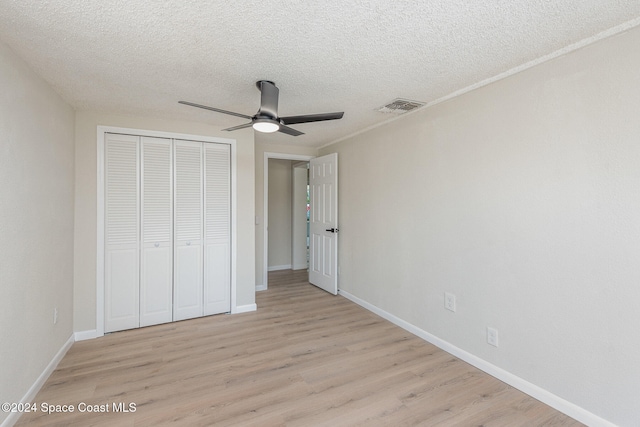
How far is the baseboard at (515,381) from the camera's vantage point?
5.89 feet

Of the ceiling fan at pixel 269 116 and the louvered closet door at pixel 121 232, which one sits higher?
the ceiling fan at pixel 269 116

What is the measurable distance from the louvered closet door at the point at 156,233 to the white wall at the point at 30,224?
661mm

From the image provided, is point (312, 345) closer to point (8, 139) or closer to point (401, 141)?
point (401, 141)

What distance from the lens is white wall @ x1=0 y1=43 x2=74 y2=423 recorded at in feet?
5.68

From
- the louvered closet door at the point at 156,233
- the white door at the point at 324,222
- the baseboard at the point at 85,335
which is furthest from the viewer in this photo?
the white door at the point at 324,222

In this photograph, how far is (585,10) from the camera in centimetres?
151

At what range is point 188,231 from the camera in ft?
11.3

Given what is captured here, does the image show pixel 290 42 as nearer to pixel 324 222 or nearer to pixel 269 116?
pixel 269 116

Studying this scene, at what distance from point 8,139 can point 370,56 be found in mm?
2289

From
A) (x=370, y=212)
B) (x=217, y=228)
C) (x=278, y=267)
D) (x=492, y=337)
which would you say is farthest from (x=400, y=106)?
(x=278, y=267)

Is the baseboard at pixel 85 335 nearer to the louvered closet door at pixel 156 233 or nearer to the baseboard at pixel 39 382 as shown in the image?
the baseboard at pixel 39 382

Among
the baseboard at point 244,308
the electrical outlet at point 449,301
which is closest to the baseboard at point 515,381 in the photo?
the electrical outlet at point 449,301

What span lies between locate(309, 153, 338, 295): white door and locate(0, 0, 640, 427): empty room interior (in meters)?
0.82

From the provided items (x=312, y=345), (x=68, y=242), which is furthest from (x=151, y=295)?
(x=312, y=345)
